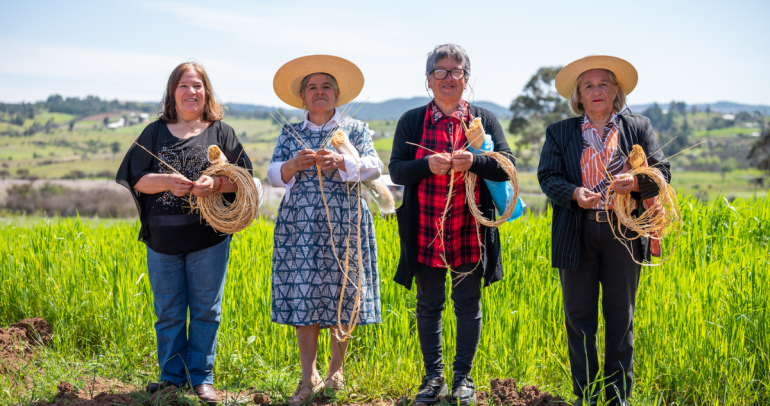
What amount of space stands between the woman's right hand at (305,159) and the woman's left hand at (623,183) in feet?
5.32

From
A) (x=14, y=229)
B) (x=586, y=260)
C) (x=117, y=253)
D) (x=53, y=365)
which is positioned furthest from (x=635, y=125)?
(x=14, y=229)

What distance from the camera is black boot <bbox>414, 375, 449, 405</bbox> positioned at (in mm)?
3037

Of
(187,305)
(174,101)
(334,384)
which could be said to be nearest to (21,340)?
(187,305)

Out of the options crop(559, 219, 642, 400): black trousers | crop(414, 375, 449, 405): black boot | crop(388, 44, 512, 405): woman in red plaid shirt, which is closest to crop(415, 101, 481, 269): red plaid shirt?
crop(388, 44, 512, 405): woman in red plaid shirt

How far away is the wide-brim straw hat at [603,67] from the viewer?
2859mm

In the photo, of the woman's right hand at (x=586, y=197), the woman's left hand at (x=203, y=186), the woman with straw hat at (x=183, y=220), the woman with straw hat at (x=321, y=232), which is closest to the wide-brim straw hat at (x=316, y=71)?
the woman with straw hat at (x=321, y=232)

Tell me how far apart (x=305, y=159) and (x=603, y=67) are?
177 cm

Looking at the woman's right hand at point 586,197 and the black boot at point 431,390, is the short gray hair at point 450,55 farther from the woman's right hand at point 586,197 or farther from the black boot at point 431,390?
the black boot at point 431,390

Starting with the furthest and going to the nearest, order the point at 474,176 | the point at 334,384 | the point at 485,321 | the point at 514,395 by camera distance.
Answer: the point at 485,321, the point at 334,384, the point at 514,395, the point at 474,176

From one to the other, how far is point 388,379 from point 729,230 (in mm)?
4242

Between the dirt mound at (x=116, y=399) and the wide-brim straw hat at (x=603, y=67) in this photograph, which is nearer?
the wide-brim straw hat at (x=603, y=67)

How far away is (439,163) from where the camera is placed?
2.77 metres

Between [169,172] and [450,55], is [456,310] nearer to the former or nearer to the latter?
[450,55]

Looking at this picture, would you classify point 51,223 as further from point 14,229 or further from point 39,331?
point 39,331
